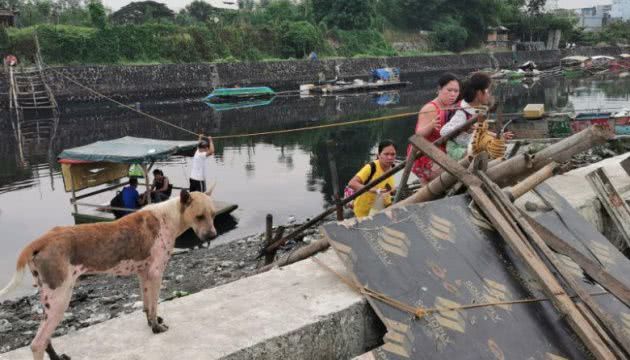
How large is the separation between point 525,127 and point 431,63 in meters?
50.1

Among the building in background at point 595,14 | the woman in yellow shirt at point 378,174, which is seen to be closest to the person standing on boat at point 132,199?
the woman in yellow shirt at point 378,174

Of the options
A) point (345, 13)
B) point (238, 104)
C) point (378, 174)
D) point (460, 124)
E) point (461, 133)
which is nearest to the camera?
point (460, 124)

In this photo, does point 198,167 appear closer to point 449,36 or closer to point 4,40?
point 4,40

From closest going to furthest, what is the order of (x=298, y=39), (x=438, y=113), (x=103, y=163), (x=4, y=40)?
(x=438, y=113), (x=103, y=163), (x=4, y=40), (x=298, y=39)

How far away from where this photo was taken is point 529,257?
13.5 ft

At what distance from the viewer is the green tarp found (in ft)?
43.5

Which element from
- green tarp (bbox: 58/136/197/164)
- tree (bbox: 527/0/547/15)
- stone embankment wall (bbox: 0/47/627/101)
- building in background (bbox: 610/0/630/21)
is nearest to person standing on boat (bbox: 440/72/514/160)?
green tarp (bbox: 58/136/197/164)

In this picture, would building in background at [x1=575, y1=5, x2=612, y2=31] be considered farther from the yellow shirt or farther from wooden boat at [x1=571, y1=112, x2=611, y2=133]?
the yellow shirt

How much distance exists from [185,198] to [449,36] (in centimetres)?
7265

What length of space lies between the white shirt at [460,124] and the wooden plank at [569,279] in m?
1.18

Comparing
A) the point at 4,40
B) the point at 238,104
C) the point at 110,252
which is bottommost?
the point at 238,104

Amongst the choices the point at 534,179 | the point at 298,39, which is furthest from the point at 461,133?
the point at 298,39

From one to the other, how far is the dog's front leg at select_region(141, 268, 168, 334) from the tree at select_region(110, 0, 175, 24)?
5506cm

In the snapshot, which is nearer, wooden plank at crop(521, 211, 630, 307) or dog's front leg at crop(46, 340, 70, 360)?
dog's front leg at crop(46, 340, 70, 360)
